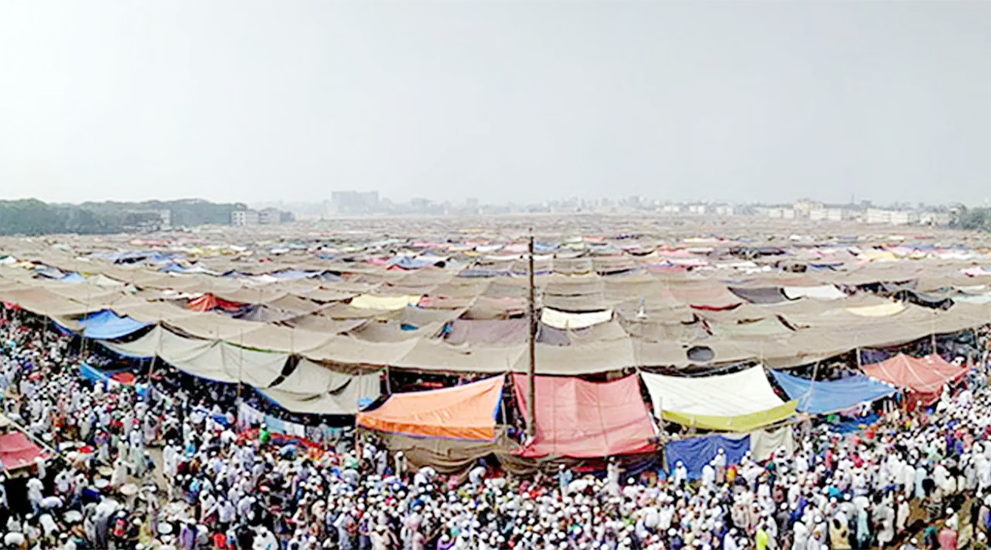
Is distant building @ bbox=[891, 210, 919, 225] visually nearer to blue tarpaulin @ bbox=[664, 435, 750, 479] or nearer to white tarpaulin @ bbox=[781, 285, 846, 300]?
white tarpaulin @ bbox=[781, 285, 846, 300]

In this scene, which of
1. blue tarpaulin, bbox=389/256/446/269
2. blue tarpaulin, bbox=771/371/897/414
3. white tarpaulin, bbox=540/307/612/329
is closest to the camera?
blue tarpaulin, bbox=771/371/897/414

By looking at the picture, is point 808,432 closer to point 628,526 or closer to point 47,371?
point 628,526

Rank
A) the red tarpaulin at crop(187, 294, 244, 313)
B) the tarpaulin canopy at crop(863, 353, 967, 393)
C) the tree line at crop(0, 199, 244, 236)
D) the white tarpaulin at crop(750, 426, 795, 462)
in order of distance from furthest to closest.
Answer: the tree line at crop(0, 199, 244, 236) < the red tarpaulin at crop(187, 294, 244, 313) < the tarpaulin canopy at crop(863, 353, 967, 393) < the white tarpaulin at crop(750, 426, 795, 462)

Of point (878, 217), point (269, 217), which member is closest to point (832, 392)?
point (269, 217)

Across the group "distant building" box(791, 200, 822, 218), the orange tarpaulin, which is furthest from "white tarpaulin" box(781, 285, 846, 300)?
"distant building" box(791, 200, 822, 218)

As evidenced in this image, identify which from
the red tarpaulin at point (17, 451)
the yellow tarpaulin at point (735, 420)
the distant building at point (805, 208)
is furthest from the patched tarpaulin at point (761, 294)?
the distant building at point (805, 208)

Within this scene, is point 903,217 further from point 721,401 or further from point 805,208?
point 721,401
